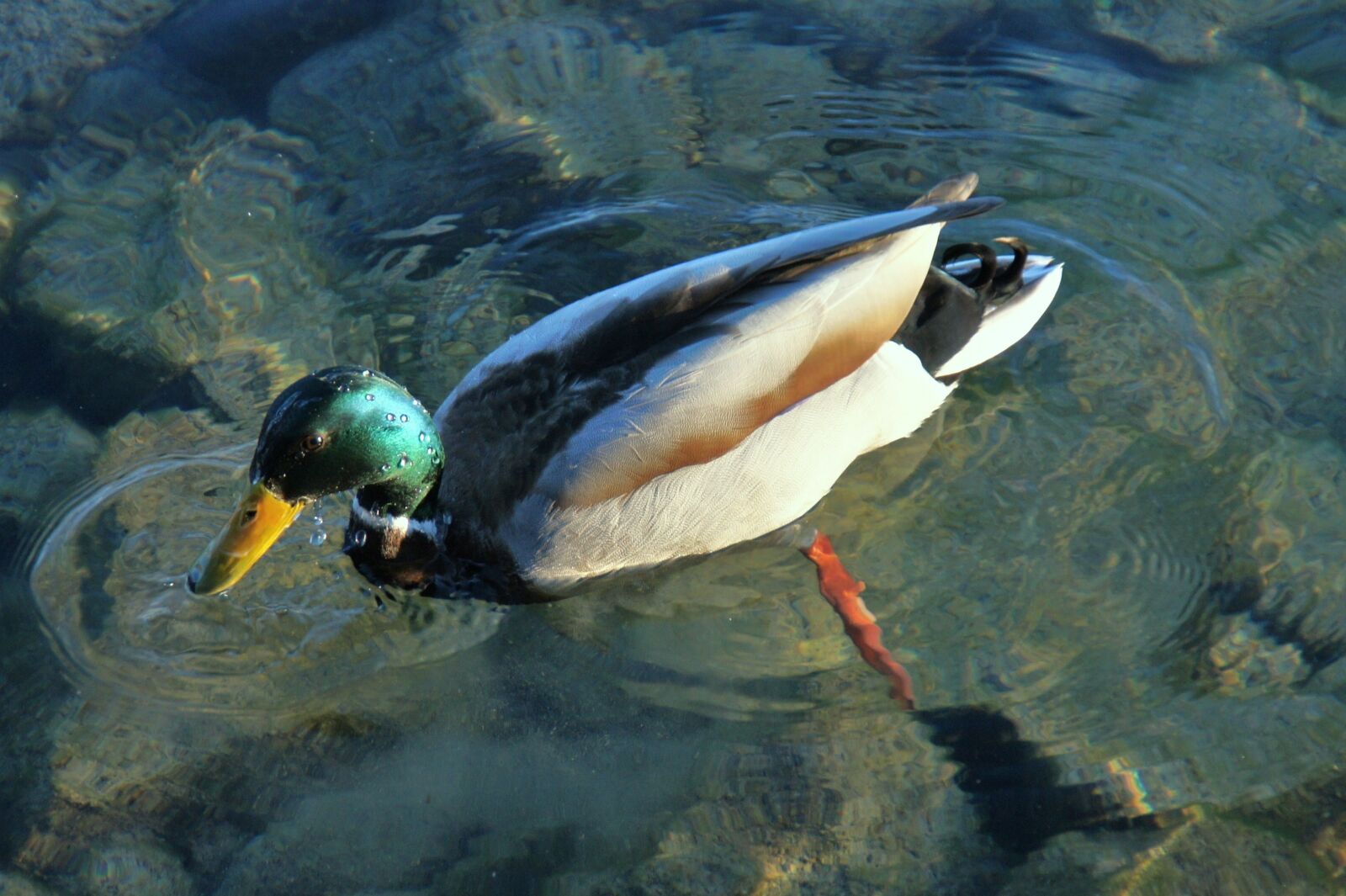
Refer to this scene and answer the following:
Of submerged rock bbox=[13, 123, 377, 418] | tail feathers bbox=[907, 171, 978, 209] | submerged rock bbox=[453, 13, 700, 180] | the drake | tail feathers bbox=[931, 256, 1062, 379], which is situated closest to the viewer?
the drake

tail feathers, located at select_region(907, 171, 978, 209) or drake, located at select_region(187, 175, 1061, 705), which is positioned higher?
tail feathers, located at select_region(907, 171, 978, 209)

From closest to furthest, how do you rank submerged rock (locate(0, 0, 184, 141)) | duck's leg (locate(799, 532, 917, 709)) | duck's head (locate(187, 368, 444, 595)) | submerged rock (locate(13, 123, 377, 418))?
duck's head (locate(187, 368, 444, 595))
duck's leg (locate(799, 532, 917, 709))
submerged rock (locate(13, 123, 377, 418))
submerged rock (locate(0, 0, 184, 141))

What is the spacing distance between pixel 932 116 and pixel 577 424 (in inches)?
113

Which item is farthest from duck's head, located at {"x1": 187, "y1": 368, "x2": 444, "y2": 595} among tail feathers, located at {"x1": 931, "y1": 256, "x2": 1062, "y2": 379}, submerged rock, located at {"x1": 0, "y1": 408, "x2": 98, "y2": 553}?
tail feathers, located at {"x1": 931, "y1": 256, "x2": 1062, "y2": 379}

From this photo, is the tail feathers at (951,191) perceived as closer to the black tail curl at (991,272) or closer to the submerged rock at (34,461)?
the black tail curl at (991,272)

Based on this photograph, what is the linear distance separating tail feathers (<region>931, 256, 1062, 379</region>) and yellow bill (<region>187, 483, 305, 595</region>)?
2.37 m

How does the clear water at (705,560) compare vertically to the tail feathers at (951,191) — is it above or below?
below

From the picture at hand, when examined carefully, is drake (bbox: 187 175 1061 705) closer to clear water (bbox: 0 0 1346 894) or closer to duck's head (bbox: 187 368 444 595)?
duck's head (bbox: 187 368 444 595)

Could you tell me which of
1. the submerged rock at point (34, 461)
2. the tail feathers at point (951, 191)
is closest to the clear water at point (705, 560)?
Result: the submerged rock at point (34, 461)

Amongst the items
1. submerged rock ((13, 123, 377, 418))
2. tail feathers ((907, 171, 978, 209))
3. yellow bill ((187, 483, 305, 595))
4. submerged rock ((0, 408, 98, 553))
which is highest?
tail feathers ((907, 171, 978, 209))

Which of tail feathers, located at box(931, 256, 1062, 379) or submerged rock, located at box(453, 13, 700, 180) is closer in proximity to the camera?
tail feathers, located at box(931, 256, 1062, 379)

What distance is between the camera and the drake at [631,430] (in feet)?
13.0

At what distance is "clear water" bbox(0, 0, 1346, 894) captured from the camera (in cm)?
383

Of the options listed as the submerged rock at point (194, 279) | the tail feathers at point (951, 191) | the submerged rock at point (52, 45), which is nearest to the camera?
the tail feathers at point (951, 191)
